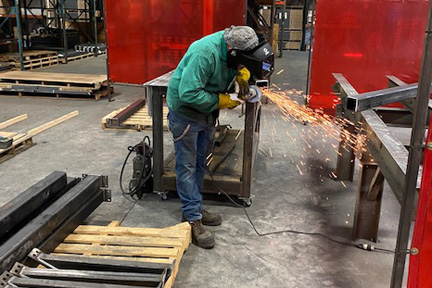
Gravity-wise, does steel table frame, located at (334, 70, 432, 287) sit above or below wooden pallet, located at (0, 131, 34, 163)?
above

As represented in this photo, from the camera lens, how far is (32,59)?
12.9 metres

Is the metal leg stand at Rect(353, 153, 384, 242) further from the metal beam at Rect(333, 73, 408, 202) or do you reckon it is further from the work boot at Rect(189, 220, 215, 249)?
the work boot at Rect(189, 220, 215, 249)

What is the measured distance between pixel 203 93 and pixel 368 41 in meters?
5.29

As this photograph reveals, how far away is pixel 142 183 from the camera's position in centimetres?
443

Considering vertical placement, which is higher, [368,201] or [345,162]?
[368,201]

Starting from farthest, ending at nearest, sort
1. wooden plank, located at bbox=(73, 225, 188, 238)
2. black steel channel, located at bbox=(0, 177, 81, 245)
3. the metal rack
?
the metal rack, wooden plank, located at bbox=(73, 225, 188, 238), black steel channel, located at bbox=(0, 177, 81, 245)

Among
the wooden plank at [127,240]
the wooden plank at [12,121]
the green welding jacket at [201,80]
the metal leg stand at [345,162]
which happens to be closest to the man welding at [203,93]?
the green welding jacket at [201,80]

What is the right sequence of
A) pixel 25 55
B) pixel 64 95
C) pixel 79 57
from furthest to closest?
pixel 79 57
pixel 25 55
pixel 64 95

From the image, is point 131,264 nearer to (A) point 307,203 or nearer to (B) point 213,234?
(B) point 213,234

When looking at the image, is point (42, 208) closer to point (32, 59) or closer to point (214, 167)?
point (214, 167)

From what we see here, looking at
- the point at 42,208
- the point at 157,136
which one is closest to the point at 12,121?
the point at 157,136

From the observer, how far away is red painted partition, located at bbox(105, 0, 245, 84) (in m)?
8.26

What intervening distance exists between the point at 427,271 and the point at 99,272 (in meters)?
1.98

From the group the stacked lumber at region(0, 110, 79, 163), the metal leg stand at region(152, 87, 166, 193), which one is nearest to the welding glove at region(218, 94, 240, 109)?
the metal leg stand at region(152, 87, 166, 193)
